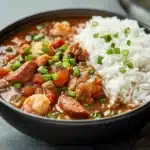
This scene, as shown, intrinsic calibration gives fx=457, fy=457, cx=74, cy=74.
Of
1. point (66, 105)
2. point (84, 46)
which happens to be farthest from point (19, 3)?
point (66, 105)

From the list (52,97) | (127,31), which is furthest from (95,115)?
(127,31)

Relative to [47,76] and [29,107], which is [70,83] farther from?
[29,107]

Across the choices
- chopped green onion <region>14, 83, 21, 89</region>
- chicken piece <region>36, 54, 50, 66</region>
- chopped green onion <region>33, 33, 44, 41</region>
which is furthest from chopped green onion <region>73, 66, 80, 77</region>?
chopped green onion <region>33, 33, 44, 41</region>

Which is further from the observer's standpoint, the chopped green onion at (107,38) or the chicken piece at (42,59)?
the chopped green onion at (107,38)

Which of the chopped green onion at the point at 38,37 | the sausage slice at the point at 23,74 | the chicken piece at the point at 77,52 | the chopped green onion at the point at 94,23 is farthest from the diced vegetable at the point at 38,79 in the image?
the chopped green onion at the point at 94,23

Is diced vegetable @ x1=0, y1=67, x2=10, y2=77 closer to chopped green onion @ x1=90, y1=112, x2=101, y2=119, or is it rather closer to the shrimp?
the shrimp

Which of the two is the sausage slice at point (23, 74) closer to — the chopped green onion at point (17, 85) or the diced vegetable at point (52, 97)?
the chopped green onion at point (17, 85)
